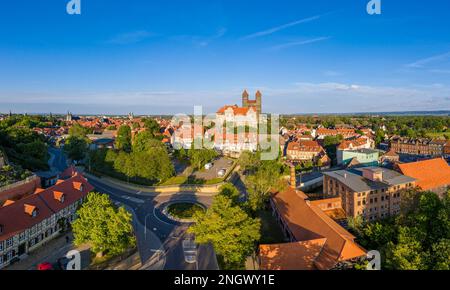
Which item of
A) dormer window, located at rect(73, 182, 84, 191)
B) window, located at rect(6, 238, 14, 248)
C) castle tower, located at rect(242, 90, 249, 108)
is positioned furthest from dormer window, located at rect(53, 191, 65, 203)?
castle tower, located at rect(242, 90, 249, 108)

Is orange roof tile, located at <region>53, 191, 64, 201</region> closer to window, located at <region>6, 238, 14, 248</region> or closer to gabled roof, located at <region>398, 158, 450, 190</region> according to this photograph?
window, located at <region>6, 238, 14, 248</region>

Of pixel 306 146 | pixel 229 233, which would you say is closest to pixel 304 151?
pixel 306 146

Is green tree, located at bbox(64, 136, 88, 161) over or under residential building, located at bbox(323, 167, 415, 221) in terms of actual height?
over

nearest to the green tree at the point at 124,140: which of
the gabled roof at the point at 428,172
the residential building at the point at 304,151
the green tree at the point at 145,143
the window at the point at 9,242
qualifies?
the green tree at the point at 145,143

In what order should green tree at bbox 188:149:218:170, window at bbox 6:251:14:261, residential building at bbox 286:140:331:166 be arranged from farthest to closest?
residential building at bbox 286:140:331:166, green tree at bbox 188:149:218:170, window at bbox 6:251:14:261

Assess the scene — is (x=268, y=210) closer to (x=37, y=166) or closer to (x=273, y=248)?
(x=273, y=248)
